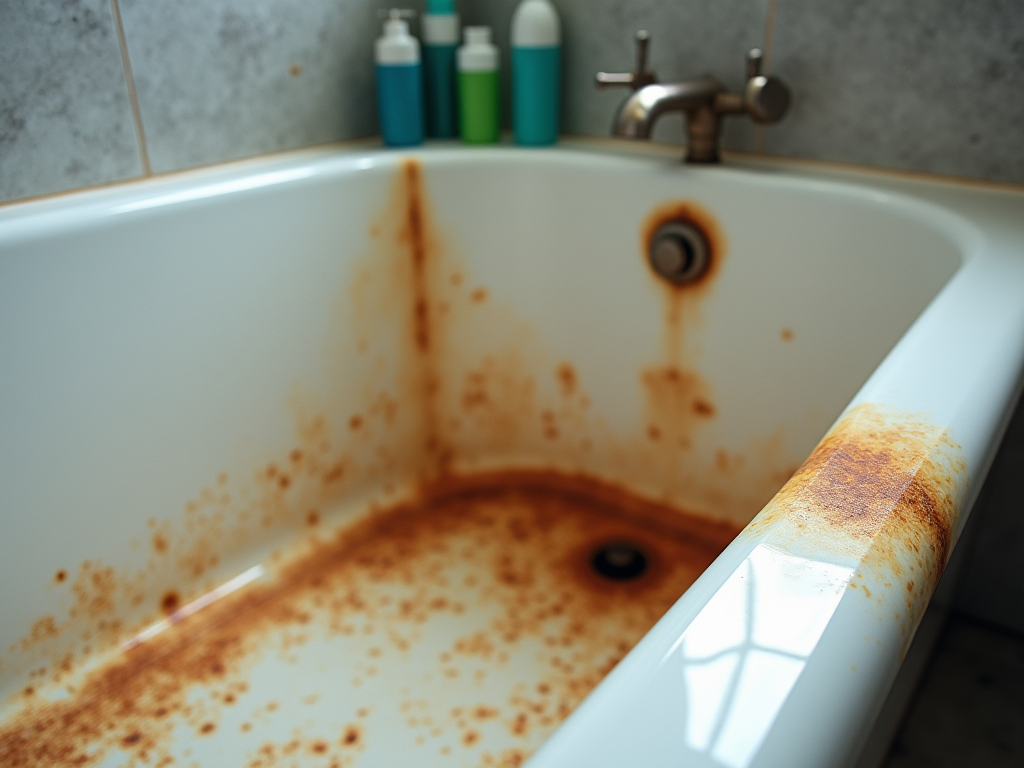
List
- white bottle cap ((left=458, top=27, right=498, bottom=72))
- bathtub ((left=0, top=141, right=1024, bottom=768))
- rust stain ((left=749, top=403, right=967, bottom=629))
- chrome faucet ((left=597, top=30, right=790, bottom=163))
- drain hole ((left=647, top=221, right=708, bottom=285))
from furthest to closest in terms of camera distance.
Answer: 1. white bottle cap ((left=458, top=27, right=498, bottom=72))
2. drain hole ((left=647, top=221, right=708, bottom=285))
3. chrome faucet ((left=597, top=30, right=790, bottom=163))
4. bathtub ((left=0, top=141, right=1024, bottom=768))
5. rust stain ((left=749, top=403, right=967, bottom=629))

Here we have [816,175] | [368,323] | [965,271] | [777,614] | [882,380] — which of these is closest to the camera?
[777,614]

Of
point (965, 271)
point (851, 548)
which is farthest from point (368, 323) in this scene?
point (851, 548)

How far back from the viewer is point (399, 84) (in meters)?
0.98

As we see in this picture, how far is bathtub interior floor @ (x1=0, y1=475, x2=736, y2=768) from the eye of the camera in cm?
69

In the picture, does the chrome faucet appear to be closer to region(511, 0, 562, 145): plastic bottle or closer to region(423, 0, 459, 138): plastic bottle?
region(511, 0, 562, 145): plastic bottle

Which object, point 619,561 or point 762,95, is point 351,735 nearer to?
point 619,561

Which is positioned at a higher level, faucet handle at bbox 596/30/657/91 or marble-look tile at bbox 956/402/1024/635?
faucet handle at bbox 596/30/657/91

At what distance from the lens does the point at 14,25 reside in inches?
27.5

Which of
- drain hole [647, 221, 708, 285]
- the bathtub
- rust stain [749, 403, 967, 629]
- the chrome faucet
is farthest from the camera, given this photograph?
drain hole [647, 221, 708, 285]

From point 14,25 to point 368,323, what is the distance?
1.43 feet

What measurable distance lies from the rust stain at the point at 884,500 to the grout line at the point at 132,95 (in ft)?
2.38

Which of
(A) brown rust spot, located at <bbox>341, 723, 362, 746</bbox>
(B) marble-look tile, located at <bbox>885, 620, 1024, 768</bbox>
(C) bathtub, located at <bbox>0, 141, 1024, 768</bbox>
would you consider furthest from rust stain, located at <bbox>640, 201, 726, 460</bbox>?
(A) brown rust spot, located at <bbox>341, 723, 362, 746</bbox>

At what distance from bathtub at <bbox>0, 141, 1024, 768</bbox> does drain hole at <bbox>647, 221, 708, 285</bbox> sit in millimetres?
14

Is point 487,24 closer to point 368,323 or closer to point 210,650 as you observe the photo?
point 368,323
